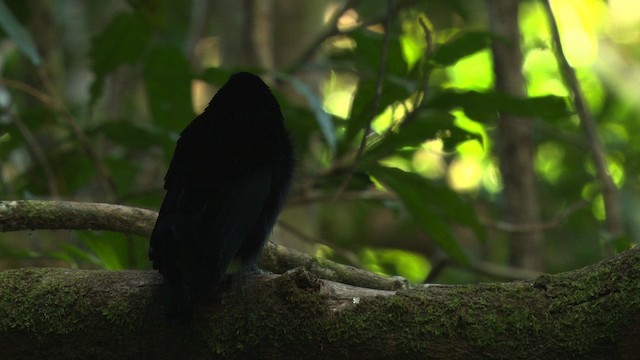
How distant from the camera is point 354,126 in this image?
12.9 ft

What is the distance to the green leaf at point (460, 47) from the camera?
3904 millimetres

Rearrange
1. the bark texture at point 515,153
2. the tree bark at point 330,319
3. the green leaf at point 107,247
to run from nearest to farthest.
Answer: the tree bark at point 330,319, the green leaf at point 107,247, the bark texture at point 515,153

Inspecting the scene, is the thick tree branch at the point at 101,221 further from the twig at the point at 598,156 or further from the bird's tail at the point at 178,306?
the twig at the point at 598,156

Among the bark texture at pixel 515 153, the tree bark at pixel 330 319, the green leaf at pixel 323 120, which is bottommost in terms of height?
the bark texture at pixel 515 153

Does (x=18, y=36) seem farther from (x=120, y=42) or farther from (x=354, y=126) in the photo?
(x=354, y=126)

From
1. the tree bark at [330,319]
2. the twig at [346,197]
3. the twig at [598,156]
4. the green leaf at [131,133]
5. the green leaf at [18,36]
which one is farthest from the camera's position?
the twig at [598,156]

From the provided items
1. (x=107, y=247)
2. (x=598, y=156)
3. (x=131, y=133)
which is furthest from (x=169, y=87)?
(x=598, y=156)

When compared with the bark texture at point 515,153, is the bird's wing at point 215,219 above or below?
above

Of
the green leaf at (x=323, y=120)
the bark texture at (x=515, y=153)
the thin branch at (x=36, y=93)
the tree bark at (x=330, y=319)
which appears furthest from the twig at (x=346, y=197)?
the tree bark at (x=330, y=319)

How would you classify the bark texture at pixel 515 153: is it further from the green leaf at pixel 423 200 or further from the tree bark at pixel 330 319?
the tree bark at pixel 330 319

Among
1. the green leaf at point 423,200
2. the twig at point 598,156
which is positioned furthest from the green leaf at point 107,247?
the twig at point 598,156

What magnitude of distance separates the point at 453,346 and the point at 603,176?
252cm

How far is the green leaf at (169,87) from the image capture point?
4.17 m

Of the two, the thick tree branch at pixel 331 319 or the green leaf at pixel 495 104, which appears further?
the green leaf at pixel 495 104
